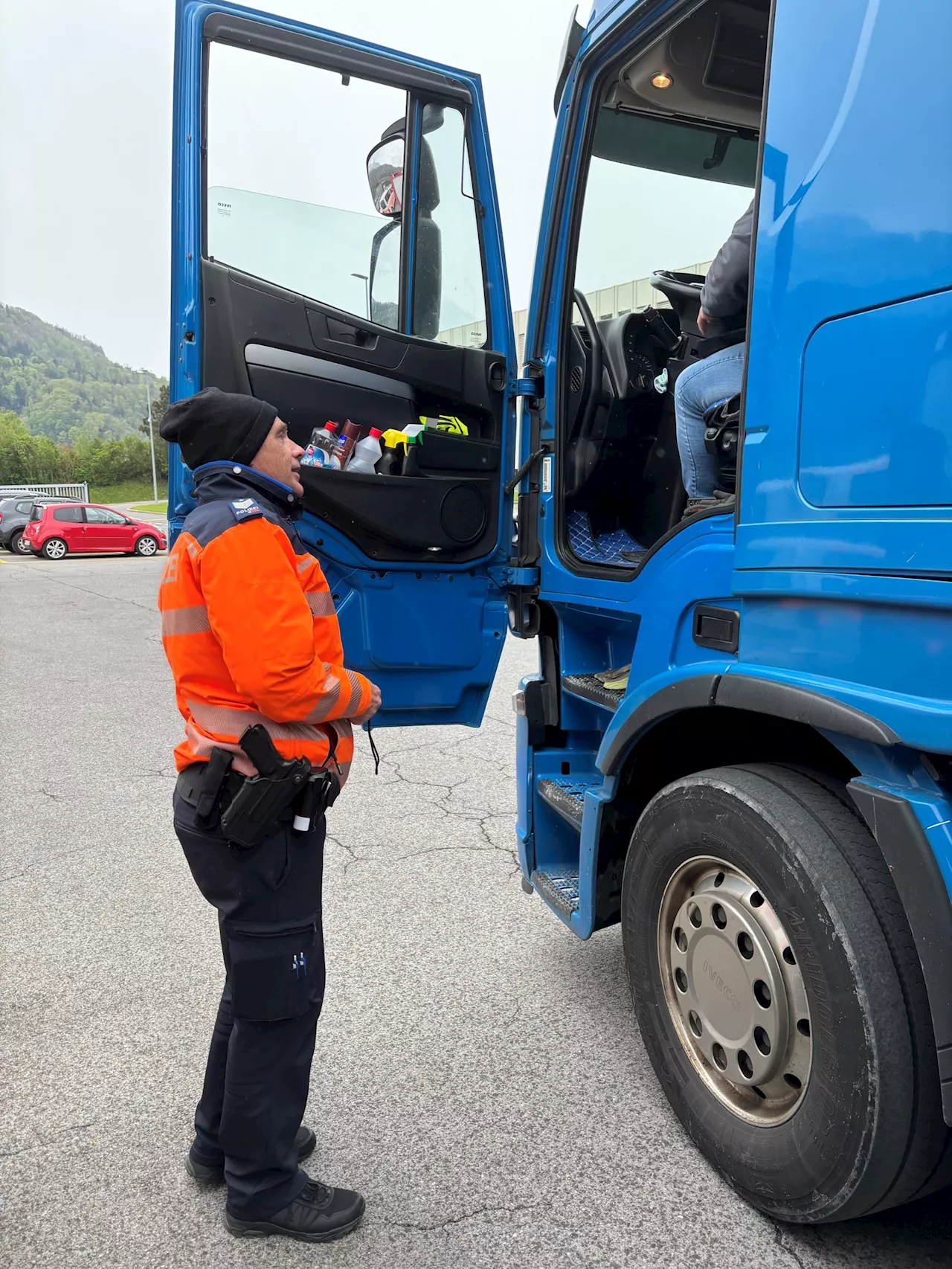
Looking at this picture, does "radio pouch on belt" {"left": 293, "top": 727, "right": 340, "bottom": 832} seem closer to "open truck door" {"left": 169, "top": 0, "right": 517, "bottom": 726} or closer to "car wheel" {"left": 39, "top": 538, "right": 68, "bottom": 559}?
"open truck door" {"left": 169, "top": 0, "right": 517, "bottom": 726}

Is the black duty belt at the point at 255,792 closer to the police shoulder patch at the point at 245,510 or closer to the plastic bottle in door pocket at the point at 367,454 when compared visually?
the police shoulder patch at the point at 245,510

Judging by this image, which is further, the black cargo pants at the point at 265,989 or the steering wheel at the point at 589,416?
the steering wheel at the point at 589,416

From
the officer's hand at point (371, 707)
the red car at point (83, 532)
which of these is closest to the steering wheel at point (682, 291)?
the officer's hand at point (371, 707)

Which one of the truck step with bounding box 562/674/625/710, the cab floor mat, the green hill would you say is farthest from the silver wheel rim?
the green hill

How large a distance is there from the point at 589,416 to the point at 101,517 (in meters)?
23.8

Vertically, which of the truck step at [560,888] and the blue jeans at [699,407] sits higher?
the blue jeans at [699,407]

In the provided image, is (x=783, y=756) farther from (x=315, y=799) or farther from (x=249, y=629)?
(x=249, y=629)

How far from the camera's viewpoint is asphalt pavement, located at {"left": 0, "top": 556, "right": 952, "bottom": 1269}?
80.3 inches

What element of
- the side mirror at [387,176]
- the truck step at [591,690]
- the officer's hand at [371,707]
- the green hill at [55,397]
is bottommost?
the truck step at [591,690]

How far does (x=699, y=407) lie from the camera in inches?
94.2

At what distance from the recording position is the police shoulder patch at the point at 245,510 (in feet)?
6.19

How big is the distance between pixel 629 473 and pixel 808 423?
5.29 ft

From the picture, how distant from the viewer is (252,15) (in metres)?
2.81

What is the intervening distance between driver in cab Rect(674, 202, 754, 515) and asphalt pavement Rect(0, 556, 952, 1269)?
162 cm
